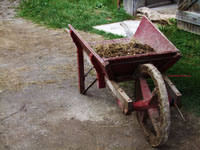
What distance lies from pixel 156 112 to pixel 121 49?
2.84 ft

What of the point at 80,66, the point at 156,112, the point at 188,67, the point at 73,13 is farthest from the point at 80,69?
the point at 73,13

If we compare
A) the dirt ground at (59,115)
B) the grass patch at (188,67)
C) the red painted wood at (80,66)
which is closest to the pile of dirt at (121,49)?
the red painted wood at (80,66)

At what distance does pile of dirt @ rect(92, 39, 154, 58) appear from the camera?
3821mm

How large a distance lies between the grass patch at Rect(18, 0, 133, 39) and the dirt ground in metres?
2.00

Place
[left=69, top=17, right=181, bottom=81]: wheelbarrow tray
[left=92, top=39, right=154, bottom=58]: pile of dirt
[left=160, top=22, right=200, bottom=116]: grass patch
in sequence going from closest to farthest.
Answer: [left=69, top=17, right=181, bottom=81]: wheelbarrow tray
[left=92, top=39, right=154, bottom=58]: pile of dirt
[left=160, top=22, right=200, bottom=116]: grass patch

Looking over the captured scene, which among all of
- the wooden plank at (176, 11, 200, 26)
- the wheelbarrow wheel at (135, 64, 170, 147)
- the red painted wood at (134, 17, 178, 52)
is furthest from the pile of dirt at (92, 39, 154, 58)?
the wooden plank at (176, 11, 200, 26)

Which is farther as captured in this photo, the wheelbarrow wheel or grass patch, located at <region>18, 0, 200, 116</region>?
grass patch, located at <region>18, 0, 200, 116</region>

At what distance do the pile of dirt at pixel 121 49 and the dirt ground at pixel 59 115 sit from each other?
86 centimetres

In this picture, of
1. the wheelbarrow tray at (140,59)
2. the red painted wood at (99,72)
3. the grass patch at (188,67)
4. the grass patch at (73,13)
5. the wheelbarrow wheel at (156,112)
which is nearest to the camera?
the wheelbarrow wheel at (156,112)

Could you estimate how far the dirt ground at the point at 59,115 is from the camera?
373 centimetres

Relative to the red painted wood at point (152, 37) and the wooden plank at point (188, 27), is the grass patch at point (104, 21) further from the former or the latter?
the red painted wood at point (152, 37)

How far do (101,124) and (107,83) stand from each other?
558mm

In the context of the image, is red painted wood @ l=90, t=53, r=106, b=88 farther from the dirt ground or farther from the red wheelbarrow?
the dirt ground

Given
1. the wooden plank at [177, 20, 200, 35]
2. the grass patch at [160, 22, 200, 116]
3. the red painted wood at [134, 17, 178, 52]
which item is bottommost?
the grass patch at [160, 22, 200, 116]
